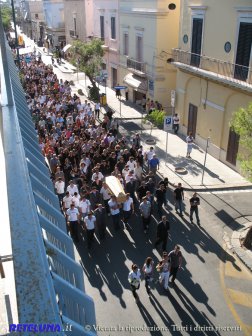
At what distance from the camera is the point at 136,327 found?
332 inches

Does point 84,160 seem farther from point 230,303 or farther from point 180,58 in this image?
point 180,58

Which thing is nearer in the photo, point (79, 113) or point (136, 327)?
point (136, 327)

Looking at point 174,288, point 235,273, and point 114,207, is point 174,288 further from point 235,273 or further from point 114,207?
point 114,207

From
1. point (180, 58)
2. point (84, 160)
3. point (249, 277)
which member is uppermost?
point (180, 58)

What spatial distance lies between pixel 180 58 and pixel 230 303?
1611cm

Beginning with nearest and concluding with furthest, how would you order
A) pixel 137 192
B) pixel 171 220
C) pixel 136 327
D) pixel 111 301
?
pixel 136 327 < pixel 111 301 < pixel 171 220 < pixel 137 192

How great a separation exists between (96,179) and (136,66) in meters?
17.7

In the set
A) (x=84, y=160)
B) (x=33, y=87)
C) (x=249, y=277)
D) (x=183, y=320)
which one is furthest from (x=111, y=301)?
(x=33, y=87)

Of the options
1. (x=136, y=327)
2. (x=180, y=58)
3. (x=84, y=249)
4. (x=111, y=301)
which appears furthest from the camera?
(x=180, y=58)

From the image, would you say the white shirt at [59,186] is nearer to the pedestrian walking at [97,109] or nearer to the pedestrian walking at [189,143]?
the pedestrian walking at [189,143]

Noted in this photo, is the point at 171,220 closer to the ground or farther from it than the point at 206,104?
closer to the ground

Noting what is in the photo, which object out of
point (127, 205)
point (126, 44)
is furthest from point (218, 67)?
point (126, 44)

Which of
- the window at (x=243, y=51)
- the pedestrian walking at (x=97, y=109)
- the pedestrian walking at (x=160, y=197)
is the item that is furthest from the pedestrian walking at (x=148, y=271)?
the pedestrian walking at (x=97, y=109)

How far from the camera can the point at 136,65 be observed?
1135 inches
